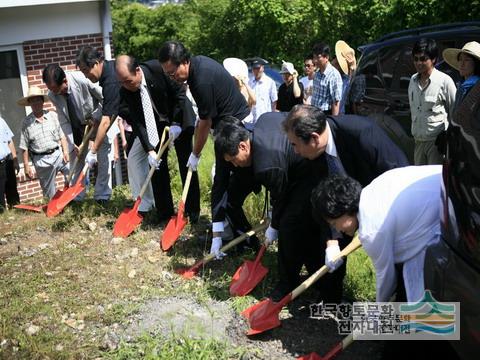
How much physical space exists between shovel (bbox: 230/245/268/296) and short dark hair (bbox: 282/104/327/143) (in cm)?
116

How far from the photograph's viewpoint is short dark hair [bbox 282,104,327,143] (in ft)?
10.6

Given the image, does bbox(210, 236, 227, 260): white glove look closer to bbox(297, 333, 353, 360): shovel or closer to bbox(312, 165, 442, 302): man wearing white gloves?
bbox(297, 333, 353, 360): shovel

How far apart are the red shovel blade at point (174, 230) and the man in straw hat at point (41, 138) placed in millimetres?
2151

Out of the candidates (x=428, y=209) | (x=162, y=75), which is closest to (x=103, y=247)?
(x=162, y=75)

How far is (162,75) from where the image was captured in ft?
17.3

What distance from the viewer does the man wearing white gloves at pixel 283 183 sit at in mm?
3590

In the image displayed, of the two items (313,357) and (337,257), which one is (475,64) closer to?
(337,257)

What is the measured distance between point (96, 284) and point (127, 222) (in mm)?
1116

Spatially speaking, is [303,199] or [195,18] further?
[195,18]

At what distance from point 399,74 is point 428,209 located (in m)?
3.82

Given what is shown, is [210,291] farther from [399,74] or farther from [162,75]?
[399,74]

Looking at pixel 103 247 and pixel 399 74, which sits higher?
pixel 399 74

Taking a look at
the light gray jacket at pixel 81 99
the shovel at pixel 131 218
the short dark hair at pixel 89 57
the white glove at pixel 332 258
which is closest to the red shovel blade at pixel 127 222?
the shovel at pixel 131 218

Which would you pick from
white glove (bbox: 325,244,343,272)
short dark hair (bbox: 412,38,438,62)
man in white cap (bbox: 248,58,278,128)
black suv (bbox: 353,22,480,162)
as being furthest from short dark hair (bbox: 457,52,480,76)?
man in white cap (bbox: 248,58,278,128)
